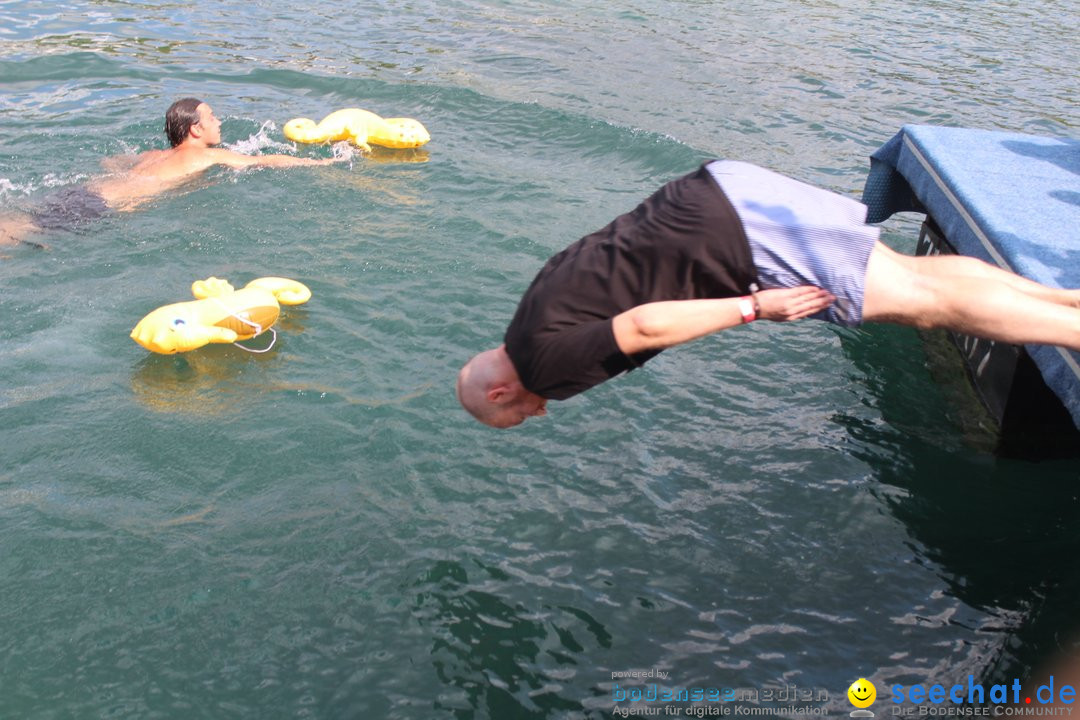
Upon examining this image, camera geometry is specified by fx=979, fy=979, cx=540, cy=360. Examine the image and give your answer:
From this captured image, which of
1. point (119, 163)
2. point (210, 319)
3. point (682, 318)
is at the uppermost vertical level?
point (682, 318)

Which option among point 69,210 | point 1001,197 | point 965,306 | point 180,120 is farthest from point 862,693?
point 180,120

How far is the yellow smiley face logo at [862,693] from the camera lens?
439cm

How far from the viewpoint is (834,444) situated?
6.09 meters

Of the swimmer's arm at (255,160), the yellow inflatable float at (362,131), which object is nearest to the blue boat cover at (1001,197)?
the yellow inflatable float at (362,131)

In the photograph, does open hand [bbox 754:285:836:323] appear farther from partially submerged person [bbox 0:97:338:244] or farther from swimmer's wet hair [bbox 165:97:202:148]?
swimmer's wet hair [bbox 165:97:202:148]

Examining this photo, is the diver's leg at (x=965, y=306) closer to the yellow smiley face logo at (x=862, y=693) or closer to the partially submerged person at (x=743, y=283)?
the partially submerged person at (x=743, y=283)

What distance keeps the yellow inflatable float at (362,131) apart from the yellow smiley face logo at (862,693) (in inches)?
267

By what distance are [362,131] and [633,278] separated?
6.11 m

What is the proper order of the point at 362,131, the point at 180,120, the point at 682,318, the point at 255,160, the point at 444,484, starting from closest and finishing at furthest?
1. the point at 682,318
2. the point at 444,484
3. the point at 180,120
4. the point at 255,160
5. the point at 362,131

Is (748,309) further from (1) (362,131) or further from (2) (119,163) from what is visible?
(2) (119,163)

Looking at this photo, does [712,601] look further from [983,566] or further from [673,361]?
[673,361]

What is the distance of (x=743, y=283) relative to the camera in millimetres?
4285

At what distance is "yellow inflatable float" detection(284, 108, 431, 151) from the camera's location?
9.57 m

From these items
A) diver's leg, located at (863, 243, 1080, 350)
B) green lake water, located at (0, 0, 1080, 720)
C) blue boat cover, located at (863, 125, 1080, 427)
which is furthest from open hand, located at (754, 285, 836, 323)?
green lake water, located at (0, 0, 1080, 720)
